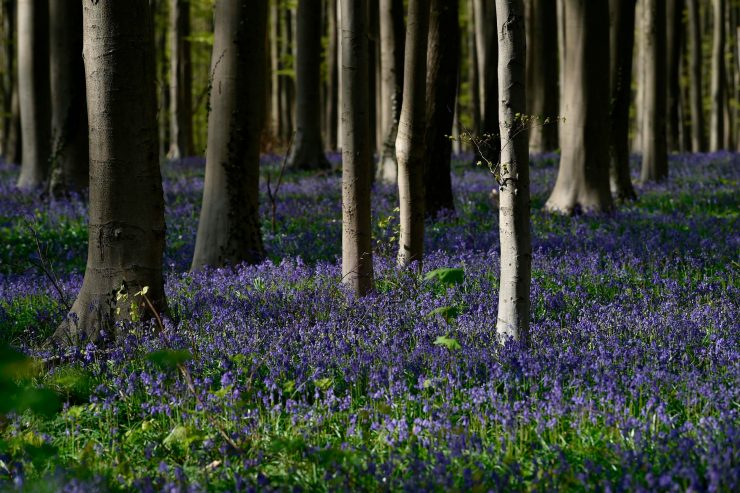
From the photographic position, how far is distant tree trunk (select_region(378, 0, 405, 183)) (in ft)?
39.4

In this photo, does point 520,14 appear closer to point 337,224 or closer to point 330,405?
point 330,405

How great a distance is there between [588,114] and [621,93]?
2.13 metres

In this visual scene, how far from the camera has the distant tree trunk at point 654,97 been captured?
1552 centimetres

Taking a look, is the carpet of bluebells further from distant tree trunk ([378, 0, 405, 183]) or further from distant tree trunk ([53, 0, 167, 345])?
distant tree trunk ([378, 0, 405, 183])

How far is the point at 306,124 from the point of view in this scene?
57.7 ft

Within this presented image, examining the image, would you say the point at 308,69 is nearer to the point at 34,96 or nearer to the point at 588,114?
the point at 34,96

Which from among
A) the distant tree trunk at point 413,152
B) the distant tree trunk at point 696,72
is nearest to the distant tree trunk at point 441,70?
the distant tree trunk at point 413,152

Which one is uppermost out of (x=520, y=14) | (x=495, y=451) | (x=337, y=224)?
(x=520, y=14)

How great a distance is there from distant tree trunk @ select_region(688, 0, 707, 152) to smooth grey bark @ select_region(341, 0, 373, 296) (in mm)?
24001

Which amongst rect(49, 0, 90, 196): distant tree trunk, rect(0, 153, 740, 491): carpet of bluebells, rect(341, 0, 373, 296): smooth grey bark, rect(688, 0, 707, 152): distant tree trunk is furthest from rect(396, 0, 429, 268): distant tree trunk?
rect(688, 0, 707, 152): distant tree trunk

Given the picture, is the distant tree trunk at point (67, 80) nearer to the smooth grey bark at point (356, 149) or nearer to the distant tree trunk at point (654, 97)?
the smooth grey bark at point (356, 149)

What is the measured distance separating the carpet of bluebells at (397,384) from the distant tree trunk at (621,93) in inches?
203

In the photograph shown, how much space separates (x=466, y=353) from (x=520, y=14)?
211 cm

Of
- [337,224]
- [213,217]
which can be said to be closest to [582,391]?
[213,217]
